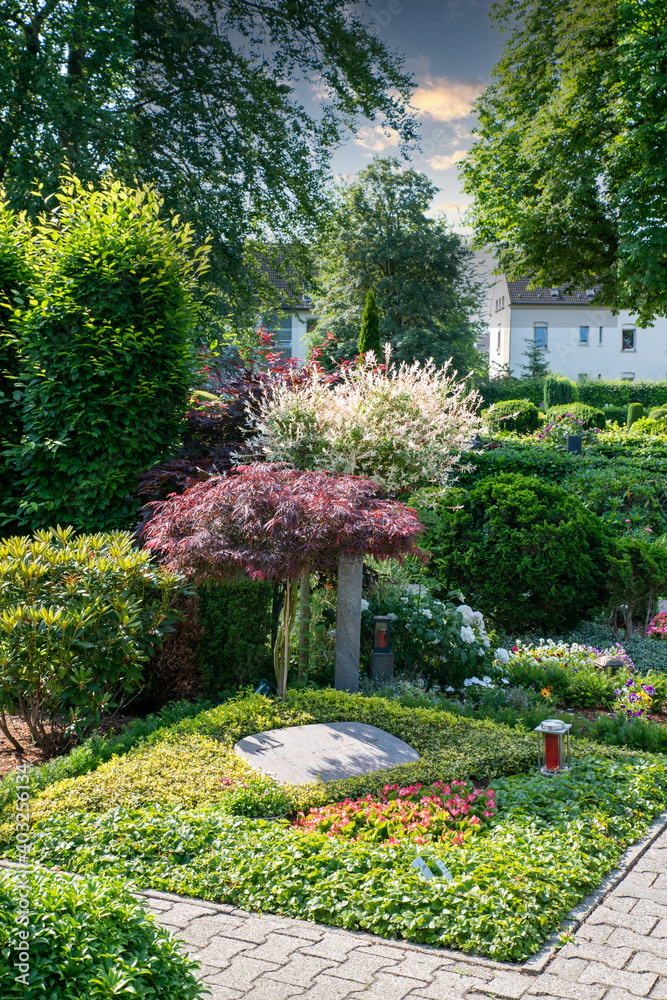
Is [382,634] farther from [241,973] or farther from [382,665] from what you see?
[241,973]

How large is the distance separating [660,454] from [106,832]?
11.3m

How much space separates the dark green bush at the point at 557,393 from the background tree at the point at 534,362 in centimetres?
501

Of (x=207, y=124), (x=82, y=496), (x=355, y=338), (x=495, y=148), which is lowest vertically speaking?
(x=82, y=496)

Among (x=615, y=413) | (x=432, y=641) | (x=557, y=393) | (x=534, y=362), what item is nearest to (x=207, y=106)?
(x=432, y=641)

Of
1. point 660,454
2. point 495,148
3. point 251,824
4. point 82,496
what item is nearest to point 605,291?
point 495,148

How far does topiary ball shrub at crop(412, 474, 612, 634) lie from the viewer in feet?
27.4

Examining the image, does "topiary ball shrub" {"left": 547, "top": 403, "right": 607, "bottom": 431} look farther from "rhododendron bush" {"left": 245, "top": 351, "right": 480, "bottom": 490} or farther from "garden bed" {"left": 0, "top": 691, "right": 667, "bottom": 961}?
"garden bed" {"left": 0, "top": 691, "right": 667, "bottom": 961}

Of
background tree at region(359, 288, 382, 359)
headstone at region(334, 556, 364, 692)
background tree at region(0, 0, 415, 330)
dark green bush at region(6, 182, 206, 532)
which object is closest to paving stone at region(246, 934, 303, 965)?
headstone at region(334, 556, 364, 692)

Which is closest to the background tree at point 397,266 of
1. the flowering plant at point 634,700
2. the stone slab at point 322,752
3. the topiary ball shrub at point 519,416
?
the topiary ball shrub at point 519,416

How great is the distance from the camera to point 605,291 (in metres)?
20.5

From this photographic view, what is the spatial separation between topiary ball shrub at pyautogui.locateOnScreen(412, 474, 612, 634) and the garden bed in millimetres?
3200

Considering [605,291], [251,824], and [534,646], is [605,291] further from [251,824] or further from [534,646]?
[251,824]

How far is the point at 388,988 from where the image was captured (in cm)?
269

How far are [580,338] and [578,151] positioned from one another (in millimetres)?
26486
